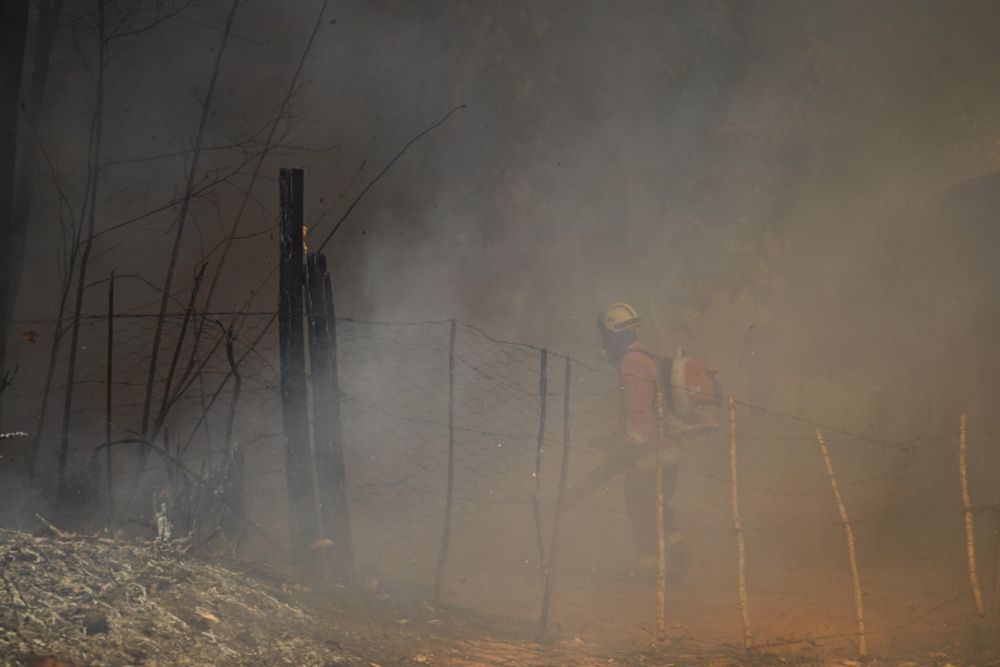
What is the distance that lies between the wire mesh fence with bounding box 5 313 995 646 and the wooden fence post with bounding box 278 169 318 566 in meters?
0.74

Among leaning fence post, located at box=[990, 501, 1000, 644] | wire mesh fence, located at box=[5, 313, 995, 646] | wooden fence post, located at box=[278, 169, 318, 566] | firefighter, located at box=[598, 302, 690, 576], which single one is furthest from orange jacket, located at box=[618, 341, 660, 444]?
wooden fence post, located at box=[278, 169, 318, 566]

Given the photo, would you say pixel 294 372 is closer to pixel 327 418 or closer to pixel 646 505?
pixel 327 418

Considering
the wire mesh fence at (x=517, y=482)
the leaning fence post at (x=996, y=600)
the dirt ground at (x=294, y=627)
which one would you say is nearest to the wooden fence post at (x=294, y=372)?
the dirt ground at (x=294, y=627)

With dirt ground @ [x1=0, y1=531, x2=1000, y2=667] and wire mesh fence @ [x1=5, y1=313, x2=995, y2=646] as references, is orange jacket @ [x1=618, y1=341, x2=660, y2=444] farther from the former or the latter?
dirt ground @ [x1=0, y1=531, x2=1000, y2=667]

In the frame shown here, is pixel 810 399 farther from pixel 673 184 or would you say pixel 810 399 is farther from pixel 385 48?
pixel 385 48

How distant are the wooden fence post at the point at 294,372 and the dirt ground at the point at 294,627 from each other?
449 mm

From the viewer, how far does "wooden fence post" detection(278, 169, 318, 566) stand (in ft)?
21.0

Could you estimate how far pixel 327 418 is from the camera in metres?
6.59

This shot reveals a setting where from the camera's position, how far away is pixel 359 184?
9.55m

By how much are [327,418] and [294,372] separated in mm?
415

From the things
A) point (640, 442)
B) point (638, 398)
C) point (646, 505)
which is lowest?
point (646, 505)

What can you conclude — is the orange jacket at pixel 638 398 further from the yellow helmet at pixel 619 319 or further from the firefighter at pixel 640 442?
the yellow helmet at pixel 619 319

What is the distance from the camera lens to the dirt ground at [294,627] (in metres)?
4.38

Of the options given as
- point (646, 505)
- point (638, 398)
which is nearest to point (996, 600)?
point (646, 505)
